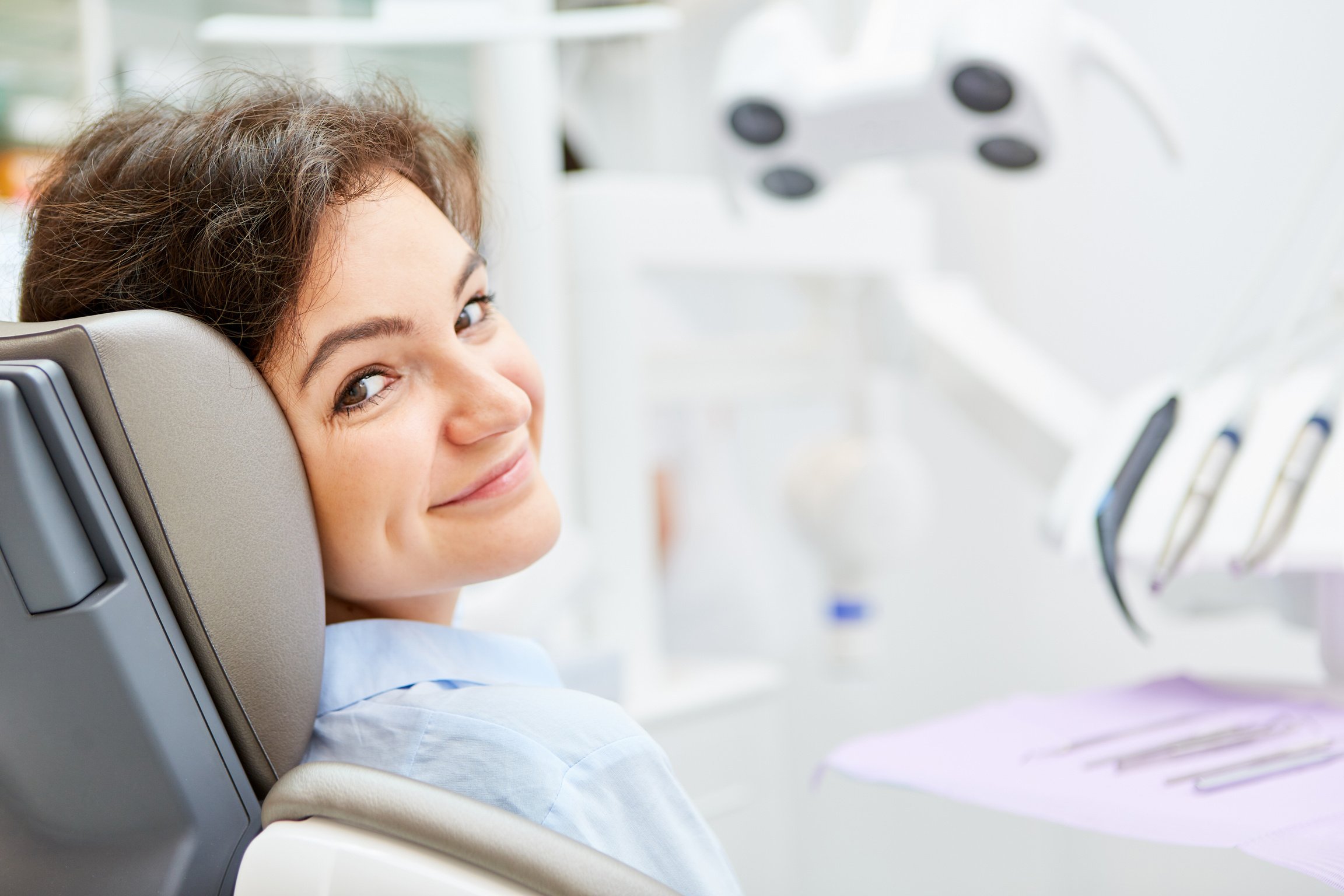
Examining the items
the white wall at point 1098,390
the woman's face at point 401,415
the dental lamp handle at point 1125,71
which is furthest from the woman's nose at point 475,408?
the white wall at point 1098,390

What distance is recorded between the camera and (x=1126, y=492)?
30.1 inches

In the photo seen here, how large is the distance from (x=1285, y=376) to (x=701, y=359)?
70 cm

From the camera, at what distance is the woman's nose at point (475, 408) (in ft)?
1.73

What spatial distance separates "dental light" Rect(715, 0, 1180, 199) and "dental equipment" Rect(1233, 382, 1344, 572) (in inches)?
10.9

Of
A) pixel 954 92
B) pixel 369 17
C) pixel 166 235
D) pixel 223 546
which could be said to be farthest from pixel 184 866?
pixel 369 17

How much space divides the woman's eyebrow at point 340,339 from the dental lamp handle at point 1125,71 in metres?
0.62

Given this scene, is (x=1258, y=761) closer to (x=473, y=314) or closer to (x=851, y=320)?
(x=473, y=314)

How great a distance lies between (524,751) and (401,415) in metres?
0.16

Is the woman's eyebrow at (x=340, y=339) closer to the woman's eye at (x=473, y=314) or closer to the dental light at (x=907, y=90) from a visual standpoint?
the woman's eye at (x=473, y=314)

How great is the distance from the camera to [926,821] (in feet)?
5.63

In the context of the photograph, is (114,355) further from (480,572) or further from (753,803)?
(753,803)

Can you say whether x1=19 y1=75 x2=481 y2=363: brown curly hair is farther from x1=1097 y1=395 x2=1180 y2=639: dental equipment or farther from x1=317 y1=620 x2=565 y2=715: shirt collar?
x1=1097 y1=395 x2=1180 y2=639: dental equipment

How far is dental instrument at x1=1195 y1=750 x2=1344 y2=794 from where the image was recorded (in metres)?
0.58

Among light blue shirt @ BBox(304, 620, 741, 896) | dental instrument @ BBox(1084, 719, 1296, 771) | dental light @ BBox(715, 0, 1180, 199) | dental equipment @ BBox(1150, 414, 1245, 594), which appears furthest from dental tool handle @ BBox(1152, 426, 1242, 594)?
light blue shirt @ BBox(304, 620, 741, 896)
